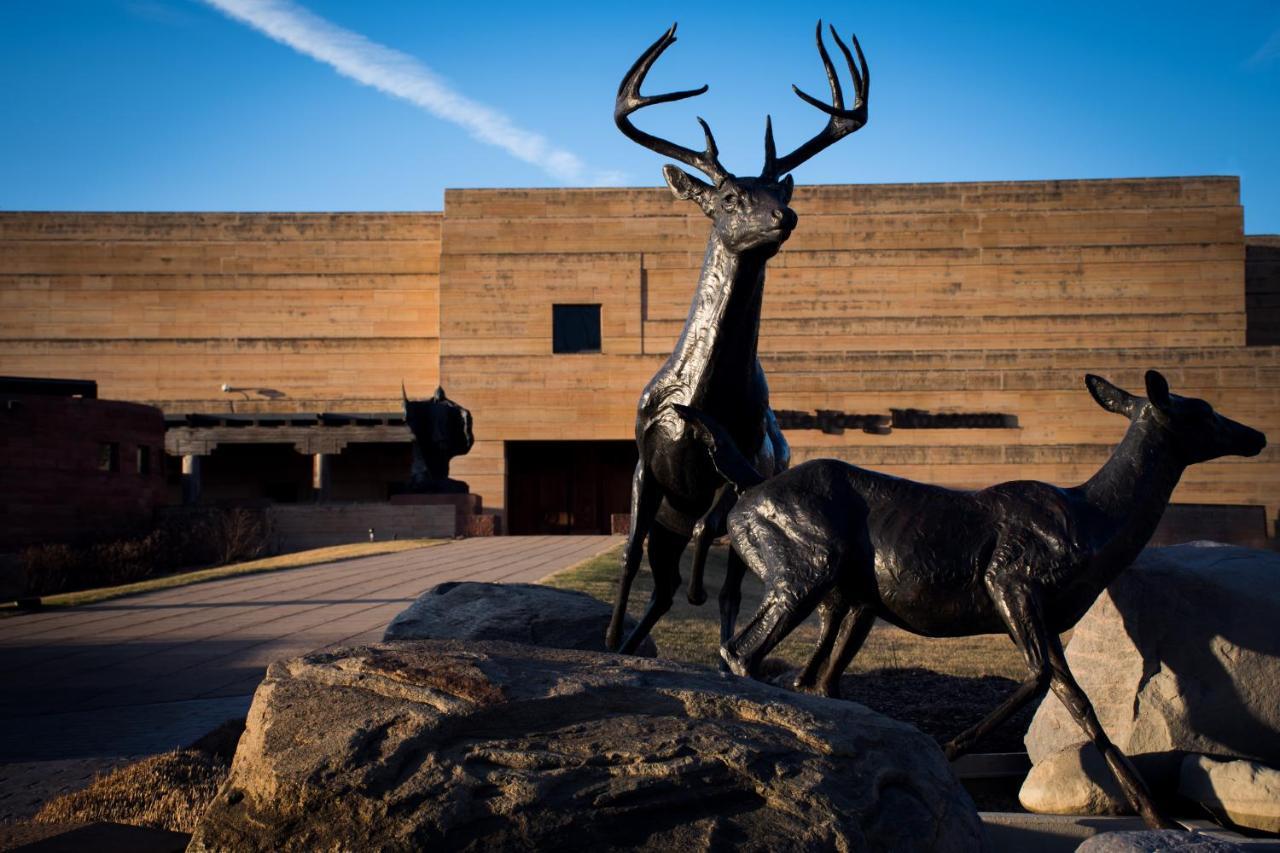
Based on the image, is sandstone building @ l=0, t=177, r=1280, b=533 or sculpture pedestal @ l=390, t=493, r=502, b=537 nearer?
sculpture pedestal @ l=390, t=493, r=502, b=537

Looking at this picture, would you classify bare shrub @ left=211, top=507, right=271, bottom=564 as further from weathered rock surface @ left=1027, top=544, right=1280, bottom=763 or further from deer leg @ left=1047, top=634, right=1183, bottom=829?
deer leg @ left=1047, top=634, right=1183, bottom=829

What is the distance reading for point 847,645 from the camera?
486 cm

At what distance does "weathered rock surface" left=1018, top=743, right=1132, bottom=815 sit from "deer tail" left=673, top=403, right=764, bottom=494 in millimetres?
1701

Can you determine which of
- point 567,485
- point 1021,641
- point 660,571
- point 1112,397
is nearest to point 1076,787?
point 1021,641

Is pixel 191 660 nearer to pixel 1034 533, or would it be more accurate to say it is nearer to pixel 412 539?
pixel 1034 533

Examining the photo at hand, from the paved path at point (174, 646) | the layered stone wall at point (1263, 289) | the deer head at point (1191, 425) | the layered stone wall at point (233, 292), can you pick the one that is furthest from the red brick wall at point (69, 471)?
the layered stone wall at point (1263, 289)

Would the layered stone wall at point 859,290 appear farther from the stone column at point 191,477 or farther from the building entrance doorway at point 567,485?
the stone column at point 191,477

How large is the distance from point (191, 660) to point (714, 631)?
5.03 meters

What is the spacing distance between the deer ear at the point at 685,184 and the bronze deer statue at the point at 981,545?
1.52m

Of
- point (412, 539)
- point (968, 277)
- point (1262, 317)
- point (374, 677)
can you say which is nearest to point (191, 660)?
point (374, 677)

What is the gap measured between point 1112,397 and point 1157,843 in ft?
6.20

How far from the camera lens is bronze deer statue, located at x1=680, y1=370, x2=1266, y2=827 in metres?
4.25

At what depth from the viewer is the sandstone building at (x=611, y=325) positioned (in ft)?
119

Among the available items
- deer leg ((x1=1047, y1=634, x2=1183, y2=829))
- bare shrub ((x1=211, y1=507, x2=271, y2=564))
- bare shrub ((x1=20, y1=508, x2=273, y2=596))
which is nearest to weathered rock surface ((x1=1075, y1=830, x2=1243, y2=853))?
deer leg ((x1=1047, y1=634, x2=1183, y2=829))
